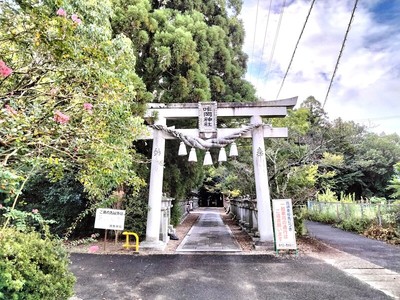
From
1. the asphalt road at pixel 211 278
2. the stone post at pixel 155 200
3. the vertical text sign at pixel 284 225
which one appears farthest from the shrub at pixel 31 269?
the vertical text sign at pixel 284 225

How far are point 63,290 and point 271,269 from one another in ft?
13.9

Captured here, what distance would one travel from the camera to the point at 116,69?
5.13m

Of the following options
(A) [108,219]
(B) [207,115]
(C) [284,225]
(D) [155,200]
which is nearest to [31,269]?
Result: (A) [108,219]

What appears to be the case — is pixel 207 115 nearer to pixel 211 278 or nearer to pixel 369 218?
pixel 211 278

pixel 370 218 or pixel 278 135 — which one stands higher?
pixel 278 135

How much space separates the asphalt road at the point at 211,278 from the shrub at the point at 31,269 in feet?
3.95

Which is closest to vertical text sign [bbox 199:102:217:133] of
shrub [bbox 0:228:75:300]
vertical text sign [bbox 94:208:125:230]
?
vertical text sign [bbox 94:208:125:230]

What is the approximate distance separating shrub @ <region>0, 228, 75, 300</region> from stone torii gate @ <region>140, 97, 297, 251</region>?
16.1 ft

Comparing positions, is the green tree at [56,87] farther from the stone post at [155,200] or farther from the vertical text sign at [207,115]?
the vertical text sign at [207,115]

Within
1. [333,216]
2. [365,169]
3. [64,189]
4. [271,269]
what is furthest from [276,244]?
[365,169]

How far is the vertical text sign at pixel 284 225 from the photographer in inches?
286

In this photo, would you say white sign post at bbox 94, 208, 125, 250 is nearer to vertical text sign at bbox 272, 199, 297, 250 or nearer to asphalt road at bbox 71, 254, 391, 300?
asphalt road at bbox 71, 254, 391, 300

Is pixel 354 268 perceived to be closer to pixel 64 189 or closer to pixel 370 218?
pixel 370 218

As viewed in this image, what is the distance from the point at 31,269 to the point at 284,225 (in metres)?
6.06
